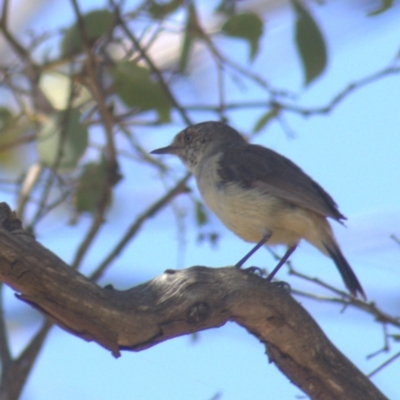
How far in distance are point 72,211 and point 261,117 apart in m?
1.56

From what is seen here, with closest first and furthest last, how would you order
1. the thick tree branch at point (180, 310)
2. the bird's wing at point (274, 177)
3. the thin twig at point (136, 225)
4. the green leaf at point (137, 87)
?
the thick tree branch at point (180, 310)
the bird's wing at point (274, 177)
the green leaf at point (137, 87)
the thin twig at point (136, 225)

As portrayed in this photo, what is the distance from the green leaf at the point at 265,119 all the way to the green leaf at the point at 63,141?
1.42m

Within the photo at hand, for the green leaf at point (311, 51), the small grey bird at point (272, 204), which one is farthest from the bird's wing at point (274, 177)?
the green leaf at point (311, 51)

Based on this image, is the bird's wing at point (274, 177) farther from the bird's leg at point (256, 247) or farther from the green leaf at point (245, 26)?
the green leaf at point (245, 26)

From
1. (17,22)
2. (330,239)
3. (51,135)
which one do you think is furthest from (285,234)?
(17,22)

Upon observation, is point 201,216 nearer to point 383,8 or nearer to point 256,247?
point 256,247

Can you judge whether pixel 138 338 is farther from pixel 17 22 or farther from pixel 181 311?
pixel 17 22

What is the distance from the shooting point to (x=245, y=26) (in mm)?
5070

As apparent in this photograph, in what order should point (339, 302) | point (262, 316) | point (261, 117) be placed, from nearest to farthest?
point (262, 316) < point (339, 302) < point (261, 117)

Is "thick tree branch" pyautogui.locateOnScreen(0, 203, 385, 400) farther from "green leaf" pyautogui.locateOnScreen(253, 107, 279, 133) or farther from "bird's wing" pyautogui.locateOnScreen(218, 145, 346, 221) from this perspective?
"green leaf" pyautogui.locateOnScreen(253, 107, 279, 133)

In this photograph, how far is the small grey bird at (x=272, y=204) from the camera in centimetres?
501

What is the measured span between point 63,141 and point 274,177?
1402 mm

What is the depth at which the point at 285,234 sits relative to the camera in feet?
16.8

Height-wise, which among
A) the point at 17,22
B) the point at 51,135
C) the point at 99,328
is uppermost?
the point at 17,22
